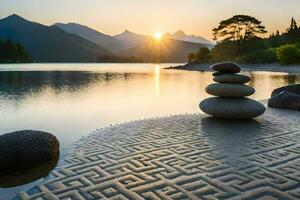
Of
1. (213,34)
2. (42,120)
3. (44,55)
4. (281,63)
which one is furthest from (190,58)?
(44,55)

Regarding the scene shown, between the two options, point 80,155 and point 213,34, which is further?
point 213,34

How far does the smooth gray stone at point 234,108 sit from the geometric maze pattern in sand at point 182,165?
913mm

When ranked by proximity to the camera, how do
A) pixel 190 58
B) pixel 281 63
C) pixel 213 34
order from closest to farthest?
1. pixel 281 63
2. pixel 213 34
3. pixel 190 58

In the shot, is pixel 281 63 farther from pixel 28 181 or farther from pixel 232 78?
pixel 28 181

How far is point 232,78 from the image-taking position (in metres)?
12.8

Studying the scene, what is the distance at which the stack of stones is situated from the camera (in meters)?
12.2

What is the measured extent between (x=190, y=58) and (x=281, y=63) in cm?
3528

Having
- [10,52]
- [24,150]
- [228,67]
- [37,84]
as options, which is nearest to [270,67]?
[37,84]

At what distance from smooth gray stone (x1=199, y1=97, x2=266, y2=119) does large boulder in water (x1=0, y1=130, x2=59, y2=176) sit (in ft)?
21.0

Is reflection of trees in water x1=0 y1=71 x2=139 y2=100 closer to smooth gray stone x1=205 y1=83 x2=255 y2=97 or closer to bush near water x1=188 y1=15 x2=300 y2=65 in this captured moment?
smooth gray stone x1=205 y1=83 x2=255 y2=97

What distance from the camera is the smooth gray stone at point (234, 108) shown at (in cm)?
1217

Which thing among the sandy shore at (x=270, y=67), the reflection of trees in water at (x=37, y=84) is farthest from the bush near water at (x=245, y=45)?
the reflection of trees in water at (x=37, y=84)

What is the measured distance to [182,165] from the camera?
7168mm

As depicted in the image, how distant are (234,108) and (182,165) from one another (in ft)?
18.6
